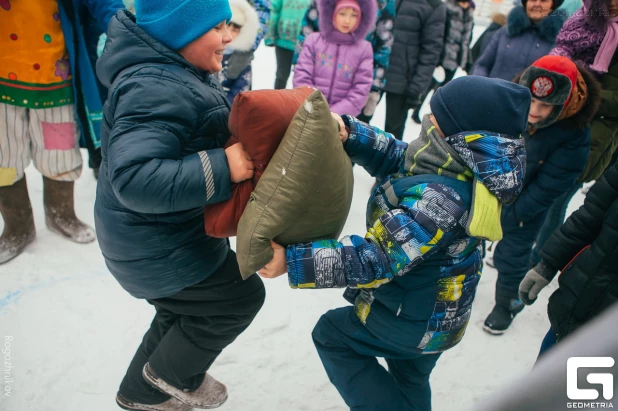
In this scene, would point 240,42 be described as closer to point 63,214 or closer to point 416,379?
point 63,214

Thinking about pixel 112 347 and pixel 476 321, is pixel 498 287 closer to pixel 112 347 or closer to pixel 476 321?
pixel 476 321

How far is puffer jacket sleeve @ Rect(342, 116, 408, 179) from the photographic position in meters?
1.71

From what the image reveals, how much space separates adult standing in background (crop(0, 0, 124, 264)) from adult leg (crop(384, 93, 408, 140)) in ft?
7.99

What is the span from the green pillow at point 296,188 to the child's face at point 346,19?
229 cm

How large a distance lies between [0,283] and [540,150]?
9.38 ft

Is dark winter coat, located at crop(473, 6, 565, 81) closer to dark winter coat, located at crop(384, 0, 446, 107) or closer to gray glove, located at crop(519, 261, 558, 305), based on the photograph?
dark winter coat, located at crop(384, 0, 446, 107)

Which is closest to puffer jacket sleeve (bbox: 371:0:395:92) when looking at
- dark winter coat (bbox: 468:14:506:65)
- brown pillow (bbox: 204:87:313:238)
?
dark winter coat (bbox: 468:14:506:65)

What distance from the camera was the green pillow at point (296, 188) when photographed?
130cm

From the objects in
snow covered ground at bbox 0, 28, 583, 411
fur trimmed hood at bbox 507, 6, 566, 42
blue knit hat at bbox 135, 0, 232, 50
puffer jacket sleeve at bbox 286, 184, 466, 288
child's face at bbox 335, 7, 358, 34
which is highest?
blue knit hat at bbox 135, 0, 232, 50

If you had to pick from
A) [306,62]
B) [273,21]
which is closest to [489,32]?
[273,21]

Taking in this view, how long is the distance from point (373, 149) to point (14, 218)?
7.31 ft

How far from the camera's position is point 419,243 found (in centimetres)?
138

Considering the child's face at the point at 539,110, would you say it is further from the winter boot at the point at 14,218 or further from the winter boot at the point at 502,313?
the winter boot at the point at 14,218

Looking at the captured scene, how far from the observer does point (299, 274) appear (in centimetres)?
139
